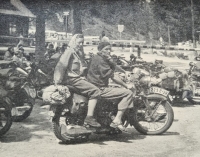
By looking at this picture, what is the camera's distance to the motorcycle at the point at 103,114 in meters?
4.68

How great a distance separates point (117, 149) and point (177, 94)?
162 inches

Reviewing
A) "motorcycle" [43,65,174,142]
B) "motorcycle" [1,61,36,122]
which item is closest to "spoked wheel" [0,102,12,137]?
"motorcycle" [43,65,174,142]

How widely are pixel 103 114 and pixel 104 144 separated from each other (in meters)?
0.43

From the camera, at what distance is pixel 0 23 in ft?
74.8

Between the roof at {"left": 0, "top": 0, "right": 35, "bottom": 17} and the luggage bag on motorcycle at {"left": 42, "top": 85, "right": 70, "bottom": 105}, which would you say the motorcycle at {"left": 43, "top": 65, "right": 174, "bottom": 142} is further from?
the roof at {"left": 0, "top": 0, "right": 35, "bottom": 17}

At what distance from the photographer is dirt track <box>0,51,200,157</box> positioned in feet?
14.0

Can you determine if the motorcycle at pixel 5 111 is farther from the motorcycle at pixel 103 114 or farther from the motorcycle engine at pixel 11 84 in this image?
the motorcycle engine at pixel 11 84

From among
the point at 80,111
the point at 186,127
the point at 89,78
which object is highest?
the point at 89,78

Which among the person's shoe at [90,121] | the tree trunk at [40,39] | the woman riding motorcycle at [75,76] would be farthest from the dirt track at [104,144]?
the tree trunk at [40,39]

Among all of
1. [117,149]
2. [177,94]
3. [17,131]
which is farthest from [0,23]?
[117,149]

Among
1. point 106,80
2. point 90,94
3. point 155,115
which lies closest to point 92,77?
point 106,80

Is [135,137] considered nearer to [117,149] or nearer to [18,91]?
[117,149]

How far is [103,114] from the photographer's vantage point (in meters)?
4.92

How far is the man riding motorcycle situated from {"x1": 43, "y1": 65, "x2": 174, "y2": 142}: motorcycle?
0.15 meters
